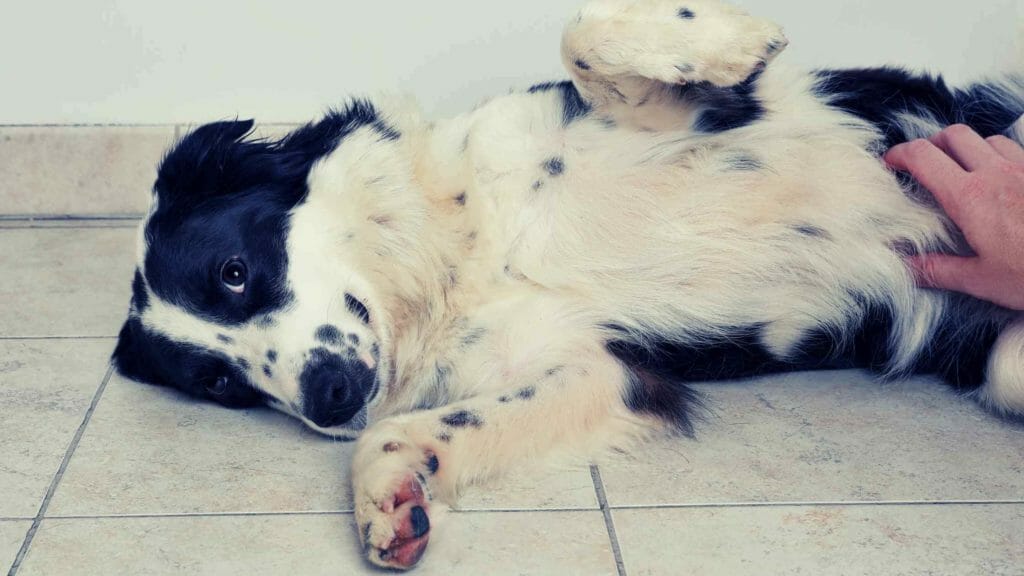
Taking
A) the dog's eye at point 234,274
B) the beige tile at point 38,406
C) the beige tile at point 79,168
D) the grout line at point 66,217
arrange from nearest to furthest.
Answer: the beige tile at point 38,406 < the dog's eye at point 234,274 < the beige tile at point 79,168 < the grout line at point 66,217

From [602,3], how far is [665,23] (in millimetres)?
170

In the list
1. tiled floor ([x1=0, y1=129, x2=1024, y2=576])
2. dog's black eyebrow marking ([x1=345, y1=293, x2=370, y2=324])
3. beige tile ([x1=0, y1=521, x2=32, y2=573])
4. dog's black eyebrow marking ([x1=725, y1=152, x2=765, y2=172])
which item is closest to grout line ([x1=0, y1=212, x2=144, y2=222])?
tiled floor ([x1=0, y1=129, x2=1024, y2=576])

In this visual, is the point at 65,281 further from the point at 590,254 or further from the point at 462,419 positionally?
the point at 590,254

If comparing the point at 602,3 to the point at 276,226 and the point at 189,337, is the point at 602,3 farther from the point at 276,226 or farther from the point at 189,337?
the point at 189,337

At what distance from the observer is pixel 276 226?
246 cm

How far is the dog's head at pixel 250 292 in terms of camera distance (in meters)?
2.32

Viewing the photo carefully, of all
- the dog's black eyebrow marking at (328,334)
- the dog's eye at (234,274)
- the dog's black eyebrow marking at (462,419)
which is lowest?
the dog's black eyebrow marking at (462,419)

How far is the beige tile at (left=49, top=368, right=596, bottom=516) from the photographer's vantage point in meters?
2.11

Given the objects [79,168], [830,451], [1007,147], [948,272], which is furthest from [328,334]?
[79,168]

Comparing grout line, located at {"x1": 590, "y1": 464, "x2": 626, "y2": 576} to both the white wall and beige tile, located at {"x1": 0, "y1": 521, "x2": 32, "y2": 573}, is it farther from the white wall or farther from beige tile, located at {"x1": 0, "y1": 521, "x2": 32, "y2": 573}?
the white wall

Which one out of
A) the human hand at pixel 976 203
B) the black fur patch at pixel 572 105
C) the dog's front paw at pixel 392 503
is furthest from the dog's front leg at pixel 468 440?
the human hand at pixel 976 203

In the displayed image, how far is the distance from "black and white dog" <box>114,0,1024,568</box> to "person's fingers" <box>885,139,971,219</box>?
6cm

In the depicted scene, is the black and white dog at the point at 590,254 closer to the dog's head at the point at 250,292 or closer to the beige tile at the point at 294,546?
the dog's head at the point at 250,292

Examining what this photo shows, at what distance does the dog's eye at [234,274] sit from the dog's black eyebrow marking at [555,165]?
2.44ft
